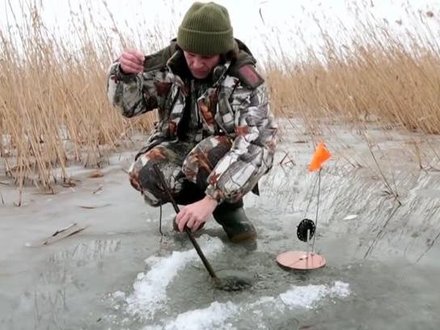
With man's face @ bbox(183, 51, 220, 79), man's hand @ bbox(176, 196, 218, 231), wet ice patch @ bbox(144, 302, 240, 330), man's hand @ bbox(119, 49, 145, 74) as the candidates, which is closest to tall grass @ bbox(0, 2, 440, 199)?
man's hand @ bbox(119, 49, 145, 74)

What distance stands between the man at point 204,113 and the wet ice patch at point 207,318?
331 mm

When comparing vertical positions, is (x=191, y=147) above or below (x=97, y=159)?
above

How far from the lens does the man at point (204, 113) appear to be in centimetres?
201

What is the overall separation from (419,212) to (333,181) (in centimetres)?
67

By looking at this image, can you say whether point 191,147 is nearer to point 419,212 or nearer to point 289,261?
point 289,261

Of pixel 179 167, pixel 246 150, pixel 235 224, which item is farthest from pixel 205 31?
pixel 235 224

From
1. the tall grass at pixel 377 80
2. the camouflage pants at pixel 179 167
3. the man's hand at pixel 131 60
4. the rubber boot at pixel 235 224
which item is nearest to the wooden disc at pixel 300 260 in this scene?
the rubber boot at pixel 235 224

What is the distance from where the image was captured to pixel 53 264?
6.62ft

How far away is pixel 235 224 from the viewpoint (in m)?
2.26

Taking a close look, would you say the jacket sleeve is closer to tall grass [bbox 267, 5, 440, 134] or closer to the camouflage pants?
the camouflage pants

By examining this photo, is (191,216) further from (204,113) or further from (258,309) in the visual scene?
(204,113)

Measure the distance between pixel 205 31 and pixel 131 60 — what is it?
326 millimetres

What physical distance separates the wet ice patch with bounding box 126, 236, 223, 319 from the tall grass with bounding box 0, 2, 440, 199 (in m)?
1.17

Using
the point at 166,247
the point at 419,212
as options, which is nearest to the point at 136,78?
the point at 166,247
